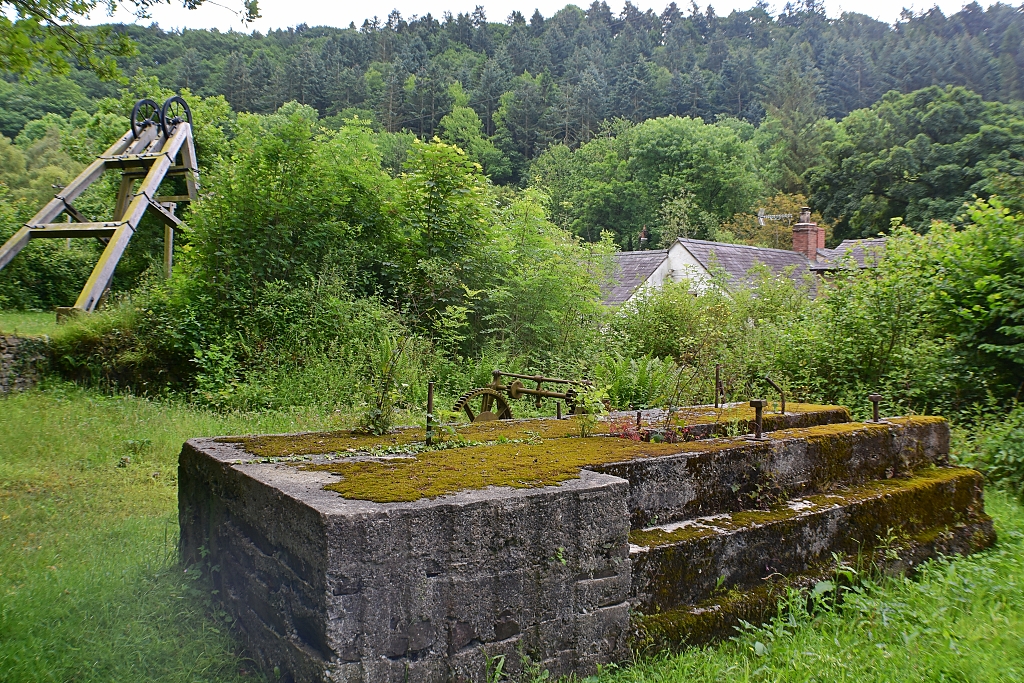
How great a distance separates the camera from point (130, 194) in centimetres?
1605

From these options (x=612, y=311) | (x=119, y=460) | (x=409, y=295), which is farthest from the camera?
(x=612, y=311)

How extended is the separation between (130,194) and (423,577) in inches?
645

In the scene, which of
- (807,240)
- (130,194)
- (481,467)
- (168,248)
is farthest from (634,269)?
(481,467)

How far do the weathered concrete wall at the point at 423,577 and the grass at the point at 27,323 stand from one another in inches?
348

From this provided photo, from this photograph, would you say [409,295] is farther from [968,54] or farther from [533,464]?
[968,54]

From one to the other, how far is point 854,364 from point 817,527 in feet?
17.6

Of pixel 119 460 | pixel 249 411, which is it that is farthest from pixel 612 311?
pixel 119 460

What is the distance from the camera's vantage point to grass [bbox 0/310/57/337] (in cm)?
1027

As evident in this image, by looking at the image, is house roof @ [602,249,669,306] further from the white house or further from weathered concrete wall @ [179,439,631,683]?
weathered concrete wall @ [179,439,631,683]

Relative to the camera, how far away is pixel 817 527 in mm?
4254

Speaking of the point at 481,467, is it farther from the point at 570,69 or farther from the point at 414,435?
the point at 570,69

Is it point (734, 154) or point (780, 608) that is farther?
point (734, 154)

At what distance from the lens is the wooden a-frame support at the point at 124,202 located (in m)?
12.7

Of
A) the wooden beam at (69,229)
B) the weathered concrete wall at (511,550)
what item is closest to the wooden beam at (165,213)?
the wooden beam at (69,229)
